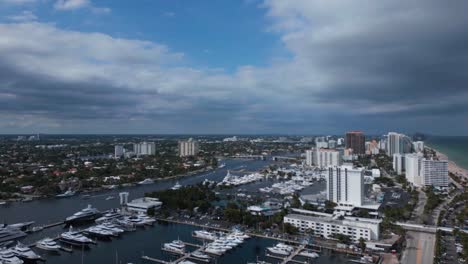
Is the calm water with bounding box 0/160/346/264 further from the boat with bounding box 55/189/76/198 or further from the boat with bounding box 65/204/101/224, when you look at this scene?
the boat with bounding box 55/189/76/198

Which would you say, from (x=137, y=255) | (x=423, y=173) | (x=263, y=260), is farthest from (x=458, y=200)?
(x=137, y=255)

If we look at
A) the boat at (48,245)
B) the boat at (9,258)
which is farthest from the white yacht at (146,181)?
the boat at (9,258)

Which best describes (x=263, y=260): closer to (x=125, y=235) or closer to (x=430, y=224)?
(x=125, y=235)

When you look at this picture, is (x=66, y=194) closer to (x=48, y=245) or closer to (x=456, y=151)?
(x=48, y=245)

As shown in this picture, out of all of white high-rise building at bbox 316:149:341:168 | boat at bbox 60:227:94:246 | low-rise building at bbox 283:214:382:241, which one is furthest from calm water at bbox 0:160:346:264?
white high-rise building at bbox 316:149:341:168

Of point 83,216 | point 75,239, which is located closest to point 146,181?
point 83,216
